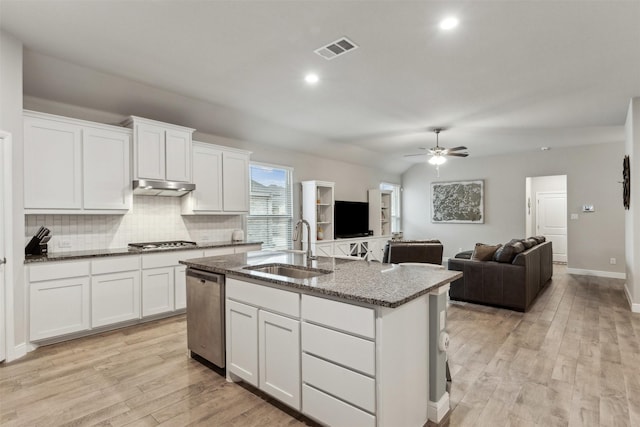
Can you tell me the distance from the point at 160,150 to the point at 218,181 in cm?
96

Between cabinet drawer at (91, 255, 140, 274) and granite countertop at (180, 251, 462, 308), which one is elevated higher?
granite countertop at (180, 251, 462, 308)

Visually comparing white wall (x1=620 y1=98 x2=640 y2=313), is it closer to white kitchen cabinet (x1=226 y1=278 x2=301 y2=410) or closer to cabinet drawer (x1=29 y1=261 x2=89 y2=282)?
white kitchen cabinet (x1=226 y1=278 x2=301 y2=410)

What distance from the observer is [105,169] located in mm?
3875

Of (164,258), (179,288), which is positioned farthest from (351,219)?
(164,258)

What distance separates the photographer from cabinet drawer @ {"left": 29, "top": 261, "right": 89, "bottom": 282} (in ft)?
10.6

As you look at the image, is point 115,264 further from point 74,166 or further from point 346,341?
point 346,341

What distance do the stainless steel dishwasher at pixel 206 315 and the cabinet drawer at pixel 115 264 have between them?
1.26 m

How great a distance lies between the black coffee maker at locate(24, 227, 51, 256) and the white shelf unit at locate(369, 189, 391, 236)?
6197 mm

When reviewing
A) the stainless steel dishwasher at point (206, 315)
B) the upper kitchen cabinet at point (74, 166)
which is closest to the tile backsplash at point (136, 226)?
the upper kitchen cabinet at point (74, 166)

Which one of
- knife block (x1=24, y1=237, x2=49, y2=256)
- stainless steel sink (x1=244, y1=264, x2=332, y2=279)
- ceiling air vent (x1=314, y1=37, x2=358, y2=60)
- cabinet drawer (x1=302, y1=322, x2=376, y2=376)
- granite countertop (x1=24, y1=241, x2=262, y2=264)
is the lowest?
cabinet drawer (x1=302, y1=322, x2=376, y2=376)

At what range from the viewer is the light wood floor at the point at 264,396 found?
2.21 meters

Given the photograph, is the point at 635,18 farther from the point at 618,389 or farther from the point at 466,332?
the point at 466,332

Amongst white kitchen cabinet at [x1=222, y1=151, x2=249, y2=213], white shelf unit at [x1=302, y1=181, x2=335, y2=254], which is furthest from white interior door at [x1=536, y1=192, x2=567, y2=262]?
white kitchen cabinet at [x1=222, y1=151, x2=249, y2=213]

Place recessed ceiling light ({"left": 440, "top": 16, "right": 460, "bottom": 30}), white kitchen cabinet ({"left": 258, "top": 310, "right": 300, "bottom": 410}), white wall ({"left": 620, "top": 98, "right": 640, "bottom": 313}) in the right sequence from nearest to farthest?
white kitchen cabinet ({"left": 258, "top": 310, "right": 300, "bottom": 410})
recessed ceiling light ({"left": 440, "top": 16, "right": 460, "bottom": 30})
white wall ({"left": 620, "top": 98, "right": 640, "bottom": 313})
